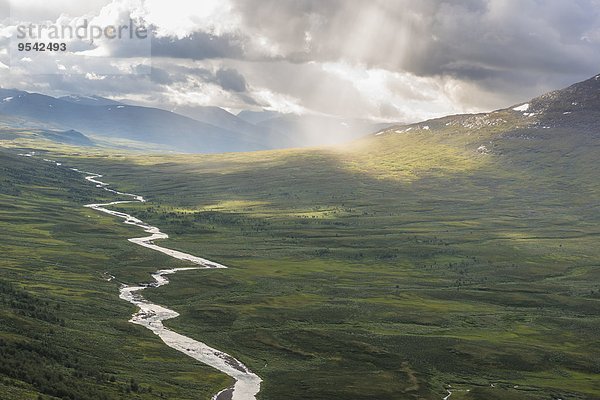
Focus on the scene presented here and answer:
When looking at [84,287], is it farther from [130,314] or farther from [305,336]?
[305,336]

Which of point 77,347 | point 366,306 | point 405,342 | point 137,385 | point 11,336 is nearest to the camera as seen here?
point 137,385

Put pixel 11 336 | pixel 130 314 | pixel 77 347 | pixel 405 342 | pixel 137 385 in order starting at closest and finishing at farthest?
pixel 137 385, pixel 11 336, pixel 77 347, pixel 405 342, pixel 130 314

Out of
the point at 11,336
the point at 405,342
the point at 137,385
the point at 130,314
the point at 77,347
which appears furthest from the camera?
the point at 130,314

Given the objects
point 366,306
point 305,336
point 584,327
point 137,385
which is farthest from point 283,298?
point 137,385

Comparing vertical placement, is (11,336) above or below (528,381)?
above

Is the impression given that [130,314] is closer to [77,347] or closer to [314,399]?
[77,347]

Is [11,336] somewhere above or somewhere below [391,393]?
above

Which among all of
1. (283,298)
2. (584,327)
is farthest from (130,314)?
(584,327)

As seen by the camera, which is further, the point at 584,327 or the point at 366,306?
the point at 366,306

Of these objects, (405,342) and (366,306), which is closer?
(405,342)
